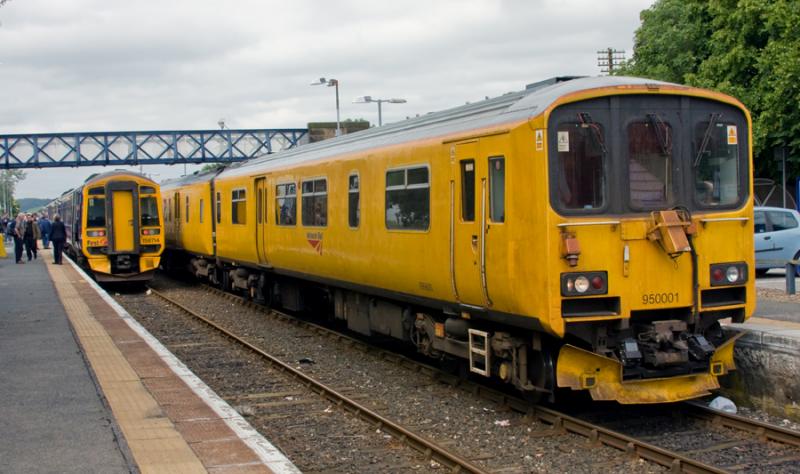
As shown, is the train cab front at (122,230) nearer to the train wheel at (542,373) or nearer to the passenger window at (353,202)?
the passenger window at (353,202)

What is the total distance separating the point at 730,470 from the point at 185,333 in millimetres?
10909

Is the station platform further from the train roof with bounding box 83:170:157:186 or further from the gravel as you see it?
the train roof with bounding box 83:170:157:186

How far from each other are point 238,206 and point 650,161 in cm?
1242

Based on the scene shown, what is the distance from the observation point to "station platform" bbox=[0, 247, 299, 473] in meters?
6.64

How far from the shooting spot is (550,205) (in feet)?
25.6

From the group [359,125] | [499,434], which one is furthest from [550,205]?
[359,125]

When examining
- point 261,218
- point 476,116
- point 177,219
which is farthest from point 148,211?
point 476,116

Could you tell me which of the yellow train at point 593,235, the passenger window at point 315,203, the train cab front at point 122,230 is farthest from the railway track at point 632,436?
the train cab front at point 122,230

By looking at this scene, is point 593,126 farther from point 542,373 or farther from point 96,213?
point 96,213

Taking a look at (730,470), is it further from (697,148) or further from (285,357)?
(285,357)

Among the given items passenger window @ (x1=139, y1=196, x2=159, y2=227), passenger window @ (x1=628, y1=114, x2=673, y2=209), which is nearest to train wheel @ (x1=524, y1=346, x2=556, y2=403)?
passenger window @ (x1=628, y1=114, x2=673, y2=209)

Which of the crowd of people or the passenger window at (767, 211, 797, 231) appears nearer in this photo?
the passenger window at (767, 211, 797, 231)

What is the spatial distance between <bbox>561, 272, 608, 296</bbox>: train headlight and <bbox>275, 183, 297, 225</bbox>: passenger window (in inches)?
316

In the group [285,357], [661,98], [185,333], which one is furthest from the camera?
[185,333]
